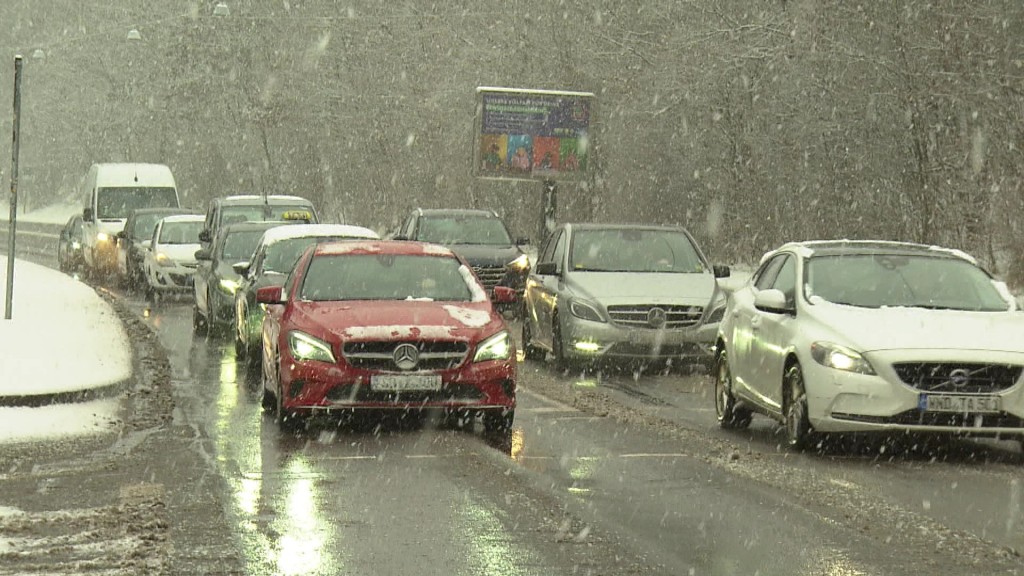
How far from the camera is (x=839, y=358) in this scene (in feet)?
39.2

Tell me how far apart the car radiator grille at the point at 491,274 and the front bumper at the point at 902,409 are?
16709mm

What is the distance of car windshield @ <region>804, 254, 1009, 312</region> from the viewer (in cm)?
1295

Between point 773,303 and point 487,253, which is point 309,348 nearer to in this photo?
point 773,303

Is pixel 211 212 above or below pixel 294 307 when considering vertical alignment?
below

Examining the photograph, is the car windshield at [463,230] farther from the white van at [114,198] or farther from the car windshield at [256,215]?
the white van at [114,198]

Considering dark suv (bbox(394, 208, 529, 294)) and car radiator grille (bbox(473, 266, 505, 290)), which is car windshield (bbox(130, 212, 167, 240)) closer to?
dark suv (bbox(394, 208, 529, 294))

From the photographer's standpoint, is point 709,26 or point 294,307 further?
point 709,26

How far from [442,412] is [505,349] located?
2.93 feet

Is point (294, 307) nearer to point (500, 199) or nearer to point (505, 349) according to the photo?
point (505, 349)

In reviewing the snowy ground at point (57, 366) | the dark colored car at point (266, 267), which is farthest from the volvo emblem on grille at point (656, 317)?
the snowy ground at point (57, 366)

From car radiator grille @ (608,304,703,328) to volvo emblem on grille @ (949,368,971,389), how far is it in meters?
7.02

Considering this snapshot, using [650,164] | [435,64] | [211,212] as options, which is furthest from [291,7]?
[211,212]

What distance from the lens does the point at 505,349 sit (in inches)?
526

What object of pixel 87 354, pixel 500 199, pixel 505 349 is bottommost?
pixel 500 199
